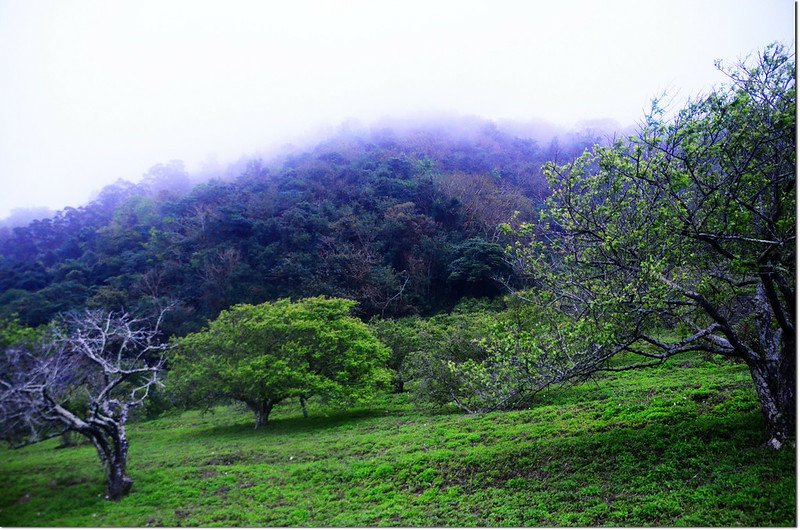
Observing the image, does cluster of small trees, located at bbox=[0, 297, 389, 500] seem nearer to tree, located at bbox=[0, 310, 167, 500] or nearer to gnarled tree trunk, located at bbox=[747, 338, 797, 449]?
tree, located at bbox=[0, 310, 167, 500]

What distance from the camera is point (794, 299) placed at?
4.49 metres

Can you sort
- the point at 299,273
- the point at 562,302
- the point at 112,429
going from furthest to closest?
the point at 299,273 → the point at 562,302 → the point at 112,429

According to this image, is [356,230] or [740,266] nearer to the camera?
[740,266]

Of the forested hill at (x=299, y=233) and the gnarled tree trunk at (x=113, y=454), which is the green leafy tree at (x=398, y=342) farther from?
the gnarled tree trunk at (x=113, y=454)

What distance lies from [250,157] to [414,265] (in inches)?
569

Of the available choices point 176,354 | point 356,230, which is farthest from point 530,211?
point 176,354

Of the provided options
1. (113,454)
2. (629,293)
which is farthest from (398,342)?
(113,454)

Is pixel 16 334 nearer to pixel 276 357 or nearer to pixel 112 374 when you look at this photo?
pixel 112 374

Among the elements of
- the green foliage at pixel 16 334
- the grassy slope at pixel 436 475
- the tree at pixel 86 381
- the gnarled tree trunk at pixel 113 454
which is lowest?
the grassy slope at pixel 436 475

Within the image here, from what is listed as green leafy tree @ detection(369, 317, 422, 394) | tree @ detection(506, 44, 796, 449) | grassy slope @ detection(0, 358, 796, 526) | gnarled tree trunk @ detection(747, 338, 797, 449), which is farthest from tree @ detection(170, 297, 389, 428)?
gnarled tree trunk @ detection(747, 338, 797, 449)

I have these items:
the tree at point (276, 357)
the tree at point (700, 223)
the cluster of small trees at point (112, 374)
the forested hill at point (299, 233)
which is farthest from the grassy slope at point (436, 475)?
the forested hill at point (299, 233)

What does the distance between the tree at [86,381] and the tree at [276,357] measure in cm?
49

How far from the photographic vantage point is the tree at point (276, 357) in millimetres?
5395

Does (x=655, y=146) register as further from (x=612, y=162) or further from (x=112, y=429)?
(x=112, y=429)
